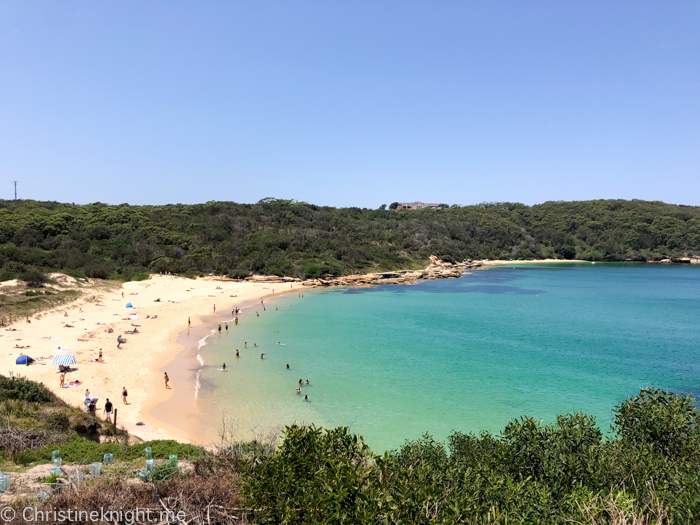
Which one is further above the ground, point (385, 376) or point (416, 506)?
point (416, 506)

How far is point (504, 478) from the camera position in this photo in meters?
9.76

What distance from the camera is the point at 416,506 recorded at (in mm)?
6758

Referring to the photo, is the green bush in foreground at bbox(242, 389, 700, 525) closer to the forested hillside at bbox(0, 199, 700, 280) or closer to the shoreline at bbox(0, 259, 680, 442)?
the shoreline at bbox(0, 259, 680, 442)

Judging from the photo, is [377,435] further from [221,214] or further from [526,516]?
[221,214]

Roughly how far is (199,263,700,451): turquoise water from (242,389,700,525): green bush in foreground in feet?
27.9

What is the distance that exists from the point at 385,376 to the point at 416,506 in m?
22.2

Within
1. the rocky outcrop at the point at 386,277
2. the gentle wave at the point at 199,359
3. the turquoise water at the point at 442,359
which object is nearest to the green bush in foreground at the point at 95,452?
the turquoise water at the point at 442,359

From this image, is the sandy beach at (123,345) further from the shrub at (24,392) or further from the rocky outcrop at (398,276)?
the rocky outcrop at (398,276)

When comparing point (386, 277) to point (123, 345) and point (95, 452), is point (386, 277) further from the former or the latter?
point (95, 452)

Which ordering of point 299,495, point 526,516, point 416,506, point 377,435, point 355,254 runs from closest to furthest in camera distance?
point 416,506 → point 299,495 → point 526,516 → point 377,435 → point 355,254

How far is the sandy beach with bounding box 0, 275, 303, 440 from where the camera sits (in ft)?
71.3

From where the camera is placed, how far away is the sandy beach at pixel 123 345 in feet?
71.3

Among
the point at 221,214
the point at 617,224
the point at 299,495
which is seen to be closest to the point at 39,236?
the point at 221,214

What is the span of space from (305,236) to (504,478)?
265 ft
